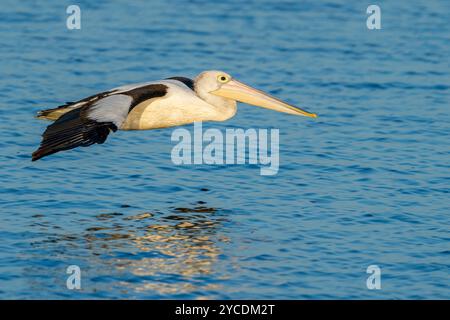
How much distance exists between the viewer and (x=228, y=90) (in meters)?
18.5

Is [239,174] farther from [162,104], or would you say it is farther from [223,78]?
[162,104]

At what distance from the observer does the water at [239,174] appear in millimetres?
14570

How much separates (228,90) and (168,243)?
150 inches

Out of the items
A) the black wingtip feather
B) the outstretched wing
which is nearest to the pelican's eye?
the outstretched wing

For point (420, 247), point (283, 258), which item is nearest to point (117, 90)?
point (283, 258)

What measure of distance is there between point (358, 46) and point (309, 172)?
1148cm

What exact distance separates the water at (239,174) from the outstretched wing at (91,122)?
5.15 feet

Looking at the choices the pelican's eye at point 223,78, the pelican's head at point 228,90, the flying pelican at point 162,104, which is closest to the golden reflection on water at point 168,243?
the flying pelican at point 162,104

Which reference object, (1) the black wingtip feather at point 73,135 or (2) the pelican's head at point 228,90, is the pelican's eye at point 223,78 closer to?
(2) the pelican's head at point 228,90

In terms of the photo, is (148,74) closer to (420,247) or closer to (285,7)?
(285,7)

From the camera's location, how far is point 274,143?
21.3 m

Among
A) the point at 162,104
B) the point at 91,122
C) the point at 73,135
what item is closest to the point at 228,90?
the point at 162,104

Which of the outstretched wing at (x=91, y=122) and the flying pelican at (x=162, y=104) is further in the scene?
the flying pelican at (x=162, y=104)

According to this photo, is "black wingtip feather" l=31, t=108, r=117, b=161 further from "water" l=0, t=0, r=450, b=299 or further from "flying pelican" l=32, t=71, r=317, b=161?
"water" l=0, t=0, r=450, b=299
